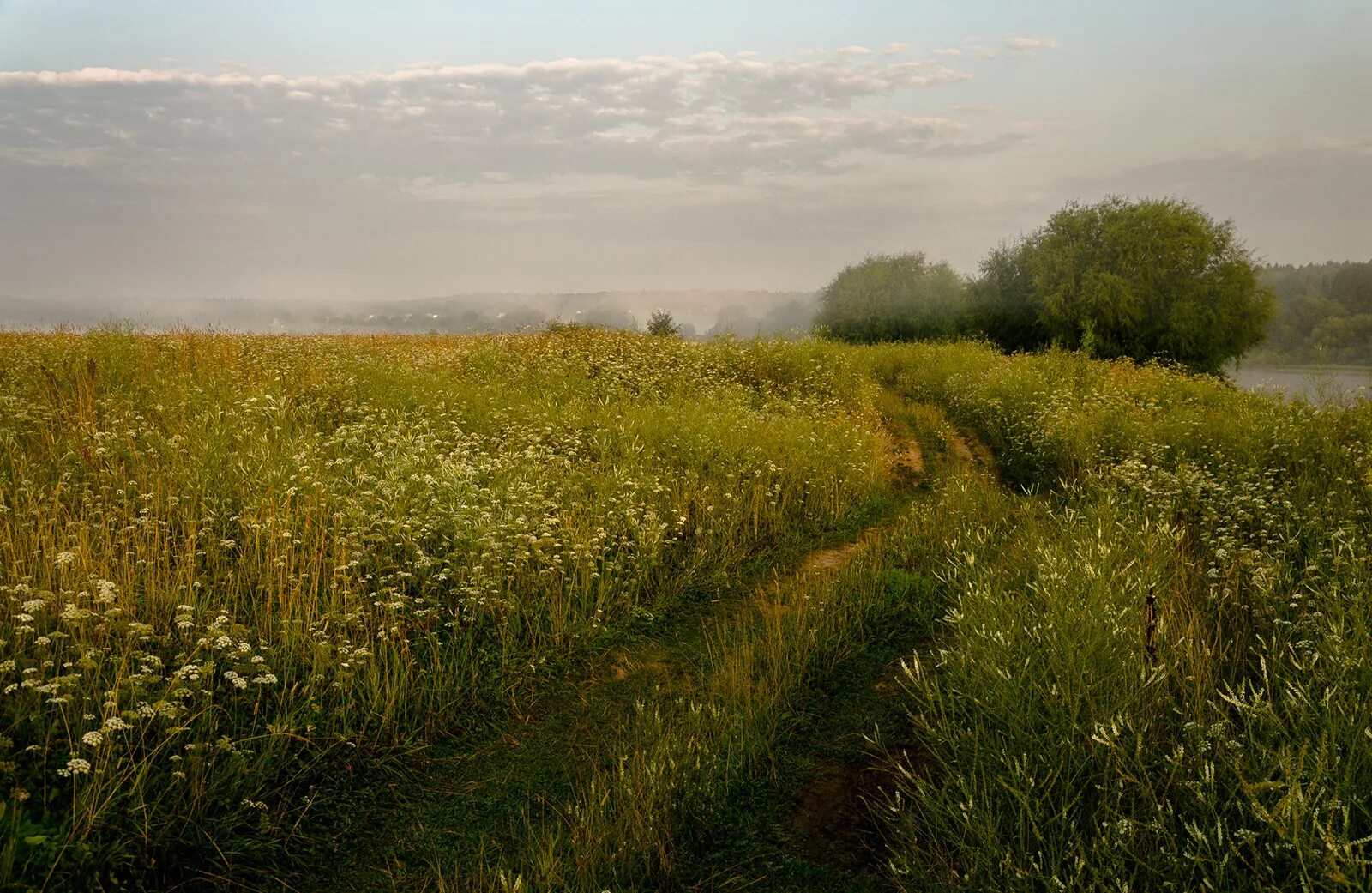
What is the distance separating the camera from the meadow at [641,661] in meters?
3.45

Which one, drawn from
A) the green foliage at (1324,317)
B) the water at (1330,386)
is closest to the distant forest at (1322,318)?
the green foliage at (1324,317)

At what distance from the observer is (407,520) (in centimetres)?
622

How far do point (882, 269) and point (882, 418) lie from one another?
3707cm

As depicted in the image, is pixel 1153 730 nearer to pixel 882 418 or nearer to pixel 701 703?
pixel 701 703

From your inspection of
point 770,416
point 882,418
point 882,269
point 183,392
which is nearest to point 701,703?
point 183,392

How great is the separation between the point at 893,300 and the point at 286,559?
47728mm

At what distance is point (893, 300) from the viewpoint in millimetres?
49375

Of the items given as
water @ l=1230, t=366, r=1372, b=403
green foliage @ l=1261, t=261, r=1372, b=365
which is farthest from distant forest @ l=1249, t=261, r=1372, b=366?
water @ l=1230, t=366, r=1372, b=403

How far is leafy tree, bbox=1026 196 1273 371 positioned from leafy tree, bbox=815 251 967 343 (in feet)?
33.3

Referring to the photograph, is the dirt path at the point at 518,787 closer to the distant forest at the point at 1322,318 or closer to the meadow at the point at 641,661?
the meadow at the point at 641,661

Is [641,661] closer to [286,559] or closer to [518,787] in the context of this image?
[518,787]

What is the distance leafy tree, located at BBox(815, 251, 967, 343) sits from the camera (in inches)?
1834

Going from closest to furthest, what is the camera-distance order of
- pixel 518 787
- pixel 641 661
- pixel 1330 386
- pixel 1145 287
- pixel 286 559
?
pixel 518 787
pixel 286 559
pixel 641 661
pixel 1330 386
pixel 1145 287

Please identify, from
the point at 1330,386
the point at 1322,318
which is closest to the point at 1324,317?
the point at 1322,318
